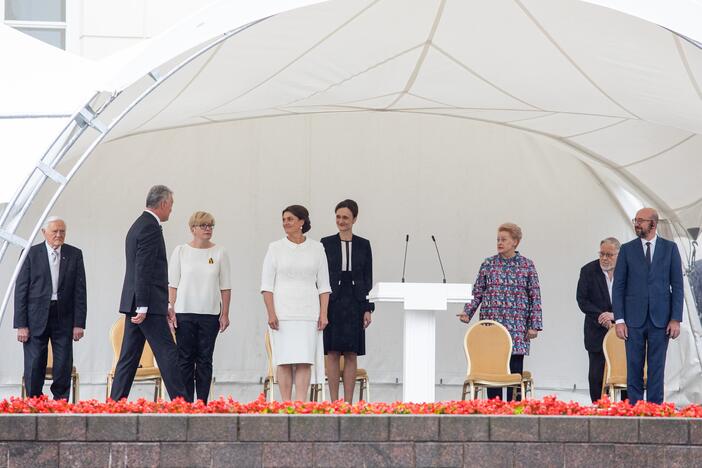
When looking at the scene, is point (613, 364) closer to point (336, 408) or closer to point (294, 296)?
point (294, 296)

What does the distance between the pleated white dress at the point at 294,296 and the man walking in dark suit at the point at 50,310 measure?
143 centimetres

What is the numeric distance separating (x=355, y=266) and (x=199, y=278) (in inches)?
42.8

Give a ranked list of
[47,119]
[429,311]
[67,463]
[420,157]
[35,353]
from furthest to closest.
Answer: [420,157], [35,353], [47,119], [429,311], [67,463]

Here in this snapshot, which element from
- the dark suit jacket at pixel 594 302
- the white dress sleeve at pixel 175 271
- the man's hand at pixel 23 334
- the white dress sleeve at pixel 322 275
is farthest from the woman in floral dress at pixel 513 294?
the man's hand at pixel 23 334

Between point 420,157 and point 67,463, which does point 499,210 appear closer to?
point 420,157

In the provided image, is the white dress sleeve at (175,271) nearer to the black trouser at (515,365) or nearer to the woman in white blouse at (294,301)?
the woman in white blouse at (294,301)

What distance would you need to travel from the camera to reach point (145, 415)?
487 centimetres

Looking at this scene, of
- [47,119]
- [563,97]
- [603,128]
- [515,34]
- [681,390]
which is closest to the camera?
[47,119]

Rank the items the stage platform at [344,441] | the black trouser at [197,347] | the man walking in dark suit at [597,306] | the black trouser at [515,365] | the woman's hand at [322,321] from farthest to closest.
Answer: the man walking in dark suit at [597,306] < the black trouser at [515,365] < the black trouser at [197,347] < the woman's hand at [322,321] < the stage platform at [344,441]

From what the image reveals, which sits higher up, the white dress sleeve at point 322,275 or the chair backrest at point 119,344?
the white dress sleeve at point 322,275

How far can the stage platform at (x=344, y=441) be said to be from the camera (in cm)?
485

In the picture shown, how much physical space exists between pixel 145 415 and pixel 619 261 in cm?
360

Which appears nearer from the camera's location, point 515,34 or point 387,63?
point 515,34

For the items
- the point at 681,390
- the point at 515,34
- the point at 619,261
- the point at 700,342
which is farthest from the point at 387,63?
the point at 681,390
